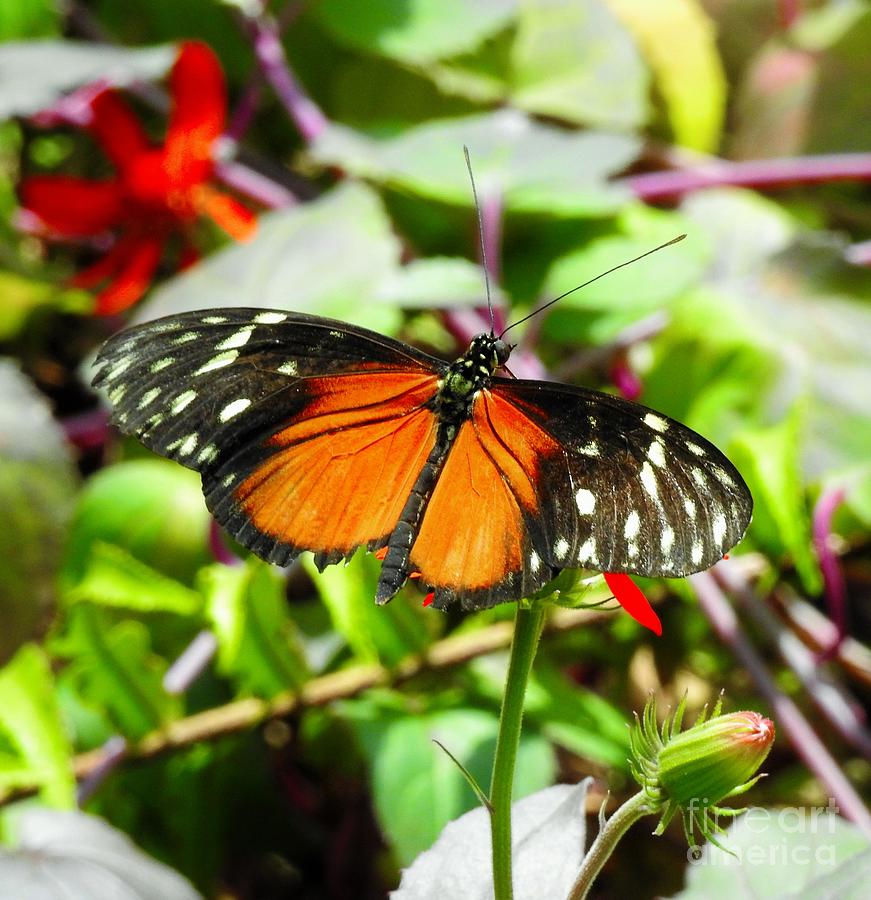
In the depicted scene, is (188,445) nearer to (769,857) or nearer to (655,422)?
(655,422)

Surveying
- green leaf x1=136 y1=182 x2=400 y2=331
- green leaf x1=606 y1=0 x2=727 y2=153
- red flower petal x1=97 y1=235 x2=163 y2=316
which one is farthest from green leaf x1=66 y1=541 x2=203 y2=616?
green leaf x1=606 y1=0 x2=727 y2=153

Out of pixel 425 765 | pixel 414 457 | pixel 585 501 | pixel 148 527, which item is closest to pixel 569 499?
pixel 585 501

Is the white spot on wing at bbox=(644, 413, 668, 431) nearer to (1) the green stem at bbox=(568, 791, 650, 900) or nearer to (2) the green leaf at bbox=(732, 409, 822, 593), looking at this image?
(1) the green stem at bbox=(568, 791, 650, 900)

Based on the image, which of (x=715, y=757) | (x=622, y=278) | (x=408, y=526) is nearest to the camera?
(x=715, y=757)

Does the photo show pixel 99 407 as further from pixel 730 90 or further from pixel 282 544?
pixel 730 90

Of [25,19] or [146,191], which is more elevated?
[25,19]

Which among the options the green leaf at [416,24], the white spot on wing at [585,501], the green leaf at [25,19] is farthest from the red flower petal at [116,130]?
the white spot on wing at [585,501]
